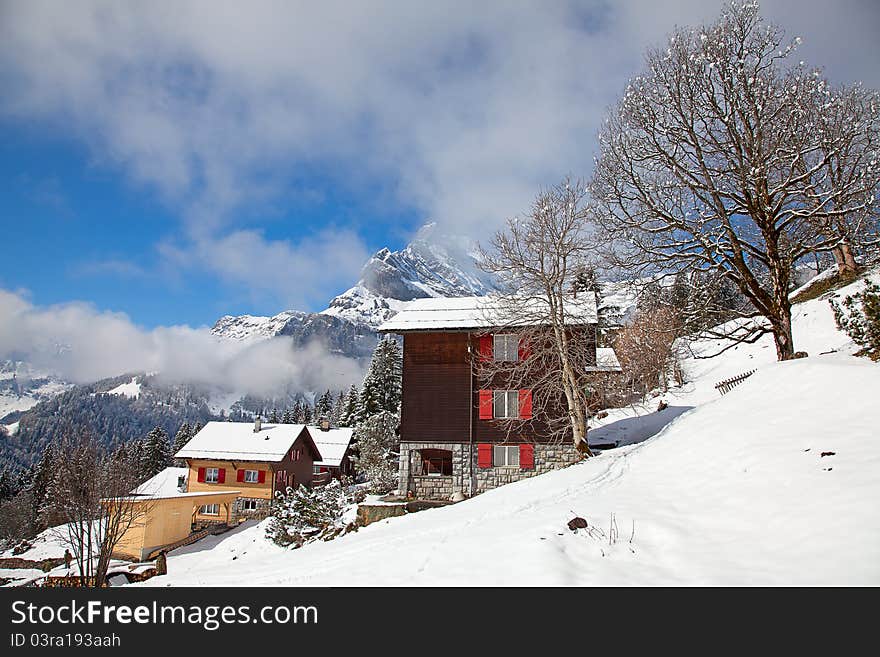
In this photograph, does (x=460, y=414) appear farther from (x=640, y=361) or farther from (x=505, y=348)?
(x=640, y=361)

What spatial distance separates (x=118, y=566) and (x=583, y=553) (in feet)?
108

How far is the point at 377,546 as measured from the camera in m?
9.37

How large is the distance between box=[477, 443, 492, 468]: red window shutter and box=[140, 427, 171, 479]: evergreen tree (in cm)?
5571

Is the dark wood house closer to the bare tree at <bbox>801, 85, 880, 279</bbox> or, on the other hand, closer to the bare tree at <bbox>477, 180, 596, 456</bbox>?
the bare tree at <bbox>477, 180, 596, 456</bbox>

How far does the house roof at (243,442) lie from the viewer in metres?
43.2

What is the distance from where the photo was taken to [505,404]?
25859 mm

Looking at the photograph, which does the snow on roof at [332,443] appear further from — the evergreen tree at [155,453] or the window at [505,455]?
the window at [505,455]

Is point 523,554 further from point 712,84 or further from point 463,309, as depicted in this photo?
point 463,309

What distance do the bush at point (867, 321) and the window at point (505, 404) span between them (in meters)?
15.6

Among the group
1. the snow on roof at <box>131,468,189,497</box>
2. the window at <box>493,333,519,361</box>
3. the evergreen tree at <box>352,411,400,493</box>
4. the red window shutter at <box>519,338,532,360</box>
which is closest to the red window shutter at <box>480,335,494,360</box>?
the window at <box>493,333,519,361</box>

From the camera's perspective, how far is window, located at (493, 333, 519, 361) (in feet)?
83.8

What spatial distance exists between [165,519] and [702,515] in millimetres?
36701
